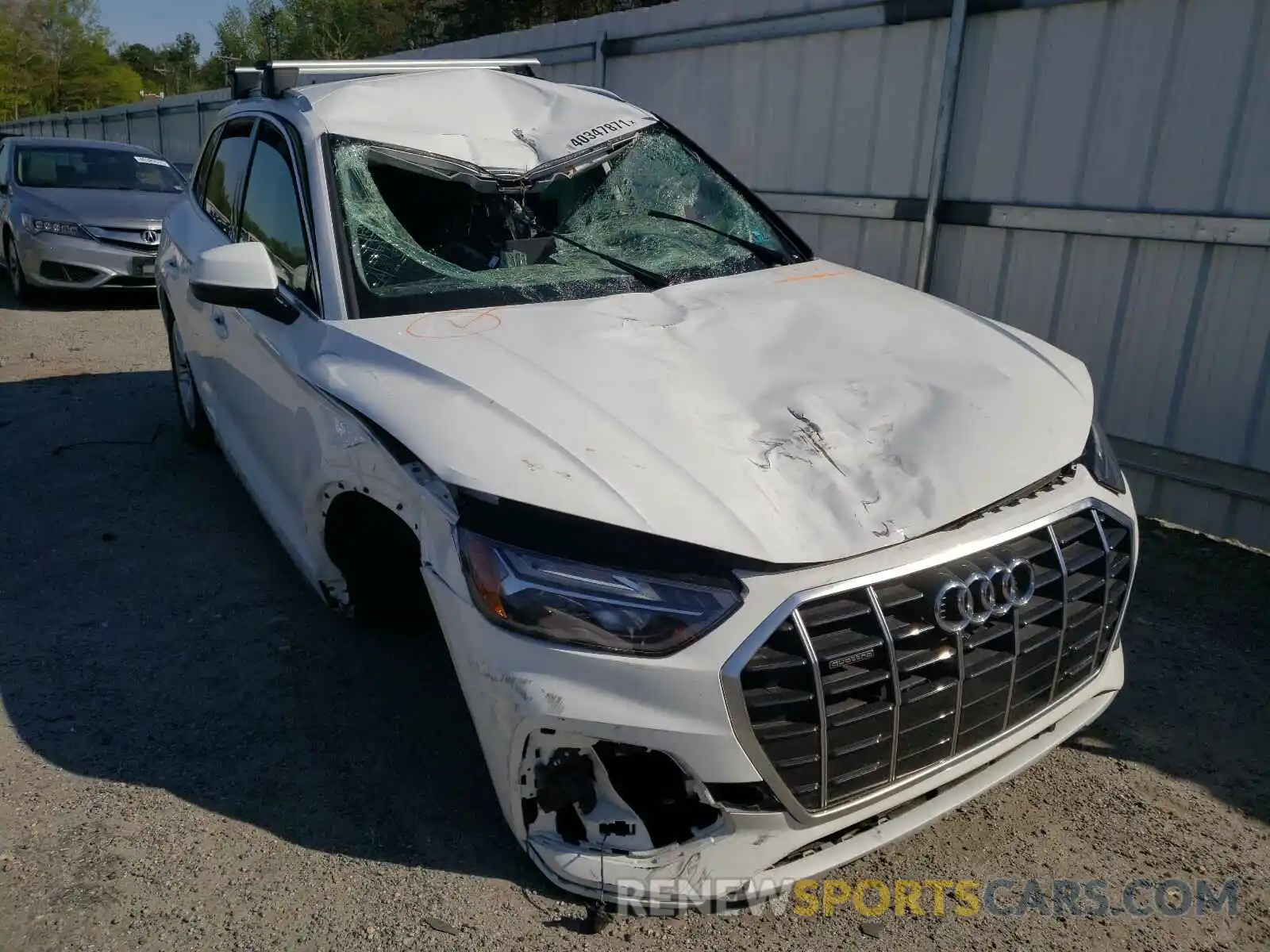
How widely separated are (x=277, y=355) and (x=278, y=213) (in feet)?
2.15

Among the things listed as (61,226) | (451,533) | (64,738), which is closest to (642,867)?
(451,533)

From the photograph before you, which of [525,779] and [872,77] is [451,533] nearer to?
[525,779]

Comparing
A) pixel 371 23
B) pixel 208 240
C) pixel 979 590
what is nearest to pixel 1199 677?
pixel 979 590

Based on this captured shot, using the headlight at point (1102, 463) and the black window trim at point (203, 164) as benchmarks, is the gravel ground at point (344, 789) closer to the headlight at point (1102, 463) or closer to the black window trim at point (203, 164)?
the headlight at point (1102, 463)

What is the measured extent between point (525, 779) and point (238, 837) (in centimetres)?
92

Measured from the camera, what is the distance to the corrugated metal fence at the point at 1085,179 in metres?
4.46

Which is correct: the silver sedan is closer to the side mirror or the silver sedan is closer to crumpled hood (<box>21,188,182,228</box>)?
crumpled hood (<box>21,188,182,228</box>)

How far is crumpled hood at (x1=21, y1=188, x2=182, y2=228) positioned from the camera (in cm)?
Result: 947

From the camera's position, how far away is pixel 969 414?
2453 millimetres

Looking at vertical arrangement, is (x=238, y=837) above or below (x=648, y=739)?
below

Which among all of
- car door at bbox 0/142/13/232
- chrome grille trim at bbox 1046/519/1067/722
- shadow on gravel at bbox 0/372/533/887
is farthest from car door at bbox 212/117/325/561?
car door at bbox 0/142/13/232

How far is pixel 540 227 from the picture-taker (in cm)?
351

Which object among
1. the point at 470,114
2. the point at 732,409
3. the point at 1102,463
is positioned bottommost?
the point at 1102,463

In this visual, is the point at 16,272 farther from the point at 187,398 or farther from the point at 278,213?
the point at 278,213
